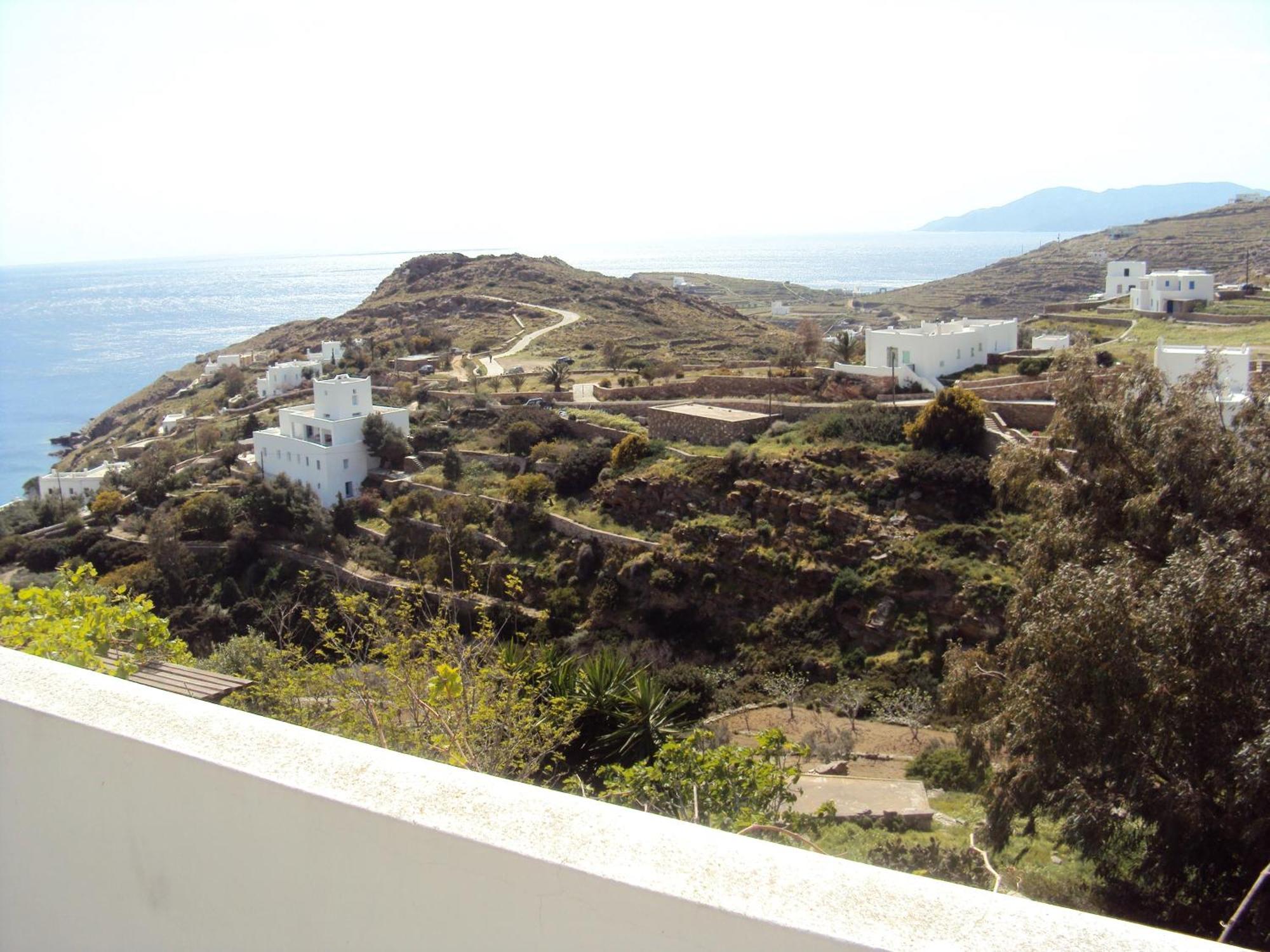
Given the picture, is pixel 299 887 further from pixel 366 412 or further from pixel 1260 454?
pixel 366 412

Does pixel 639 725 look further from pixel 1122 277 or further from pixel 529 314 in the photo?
pixel 529 314

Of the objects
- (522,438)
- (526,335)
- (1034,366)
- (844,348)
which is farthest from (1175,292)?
(526,335)

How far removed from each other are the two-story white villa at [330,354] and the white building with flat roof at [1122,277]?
34169mm

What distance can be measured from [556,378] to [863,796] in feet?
74.9

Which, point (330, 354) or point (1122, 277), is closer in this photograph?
point (1122, 277)

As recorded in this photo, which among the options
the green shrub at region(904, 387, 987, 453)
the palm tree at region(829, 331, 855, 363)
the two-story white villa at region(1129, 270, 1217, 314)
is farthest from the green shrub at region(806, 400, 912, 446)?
the two-story white villa at region(1129, 270, 1217, 314)

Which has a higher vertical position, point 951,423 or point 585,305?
point 585,305

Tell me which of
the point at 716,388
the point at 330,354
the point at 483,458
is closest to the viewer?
the point at 483,458

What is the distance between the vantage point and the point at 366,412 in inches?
1129

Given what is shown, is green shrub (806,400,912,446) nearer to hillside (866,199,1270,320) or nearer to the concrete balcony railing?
the concrete balcony railing

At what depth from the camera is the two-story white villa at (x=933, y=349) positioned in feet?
79.0

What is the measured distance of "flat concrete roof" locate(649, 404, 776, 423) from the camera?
2411cm

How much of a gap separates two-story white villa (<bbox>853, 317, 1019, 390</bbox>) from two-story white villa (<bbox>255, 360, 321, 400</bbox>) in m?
24.9

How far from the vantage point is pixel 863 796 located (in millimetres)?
10023
